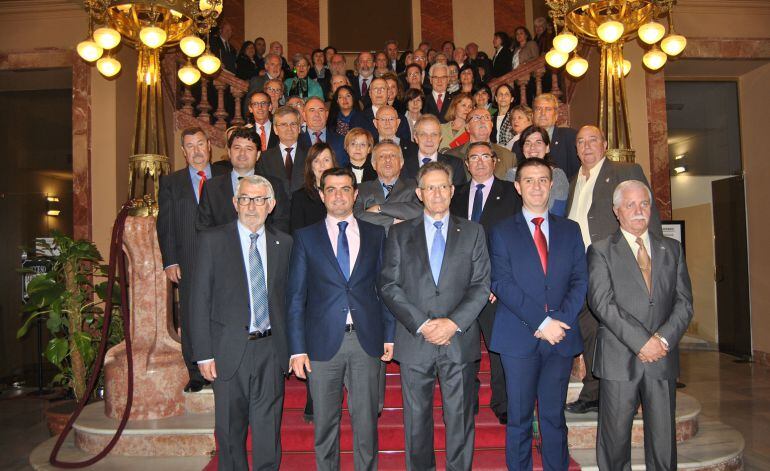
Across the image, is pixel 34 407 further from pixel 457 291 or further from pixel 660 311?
pixel 660 311

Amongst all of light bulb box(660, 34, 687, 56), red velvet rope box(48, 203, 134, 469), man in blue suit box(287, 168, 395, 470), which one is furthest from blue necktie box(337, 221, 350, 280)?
light bulb box(660, 34, 687, 56)

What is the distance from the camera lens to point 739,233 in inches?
320

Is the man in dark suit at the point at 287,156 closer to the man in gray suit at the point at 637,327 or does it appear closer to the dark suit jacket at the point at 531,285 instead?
the dark suit jacket at the point at 531,285

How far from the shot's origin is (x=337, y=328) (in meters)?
3.01

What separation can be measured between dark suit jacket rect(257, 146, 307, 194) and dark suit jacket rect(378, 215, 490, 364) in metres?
1.34

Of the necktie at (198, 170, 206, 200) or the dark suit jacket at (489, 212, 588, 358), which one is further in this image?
the necktie at (198, 170, 206, 200)

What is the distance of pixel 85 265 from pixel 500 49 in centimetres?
650

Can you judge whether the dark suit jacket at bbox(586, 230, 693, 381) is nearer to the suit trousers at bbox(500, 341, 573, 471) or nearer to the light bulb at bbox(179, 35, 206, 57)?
the suit trousers at bbox(500, 341, 573, 471)

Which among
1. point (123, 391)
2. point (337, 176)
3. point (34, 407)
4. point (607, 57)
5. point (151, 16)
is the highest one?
point (151, 16)

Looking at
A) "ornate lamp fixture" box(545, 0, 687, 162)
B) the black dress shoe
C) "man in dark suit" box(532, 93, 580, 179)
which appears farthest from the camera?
"ornate lamp fixture" box(545, 0, 687, 162)

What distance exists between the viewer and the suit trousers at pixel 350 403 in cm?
301


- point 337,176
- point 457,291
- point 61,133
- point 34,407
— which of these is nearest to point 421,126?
point 337,176

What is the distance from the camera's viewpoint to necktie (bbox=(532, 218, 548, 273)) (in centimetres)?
317

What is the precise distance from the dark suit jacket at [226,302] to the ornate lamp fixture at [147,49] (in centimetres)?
160
